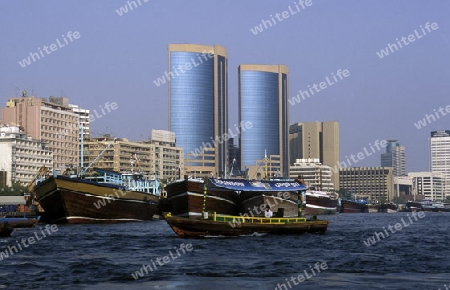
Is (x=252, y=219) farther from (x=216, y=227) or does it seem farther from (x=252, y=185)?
(x=252, y=185)

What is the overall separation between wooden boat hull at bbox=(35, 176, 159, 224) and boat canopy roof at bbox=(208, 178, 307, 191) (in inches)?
833

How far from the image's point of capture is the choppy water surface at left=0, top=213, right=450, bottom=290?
113 feet

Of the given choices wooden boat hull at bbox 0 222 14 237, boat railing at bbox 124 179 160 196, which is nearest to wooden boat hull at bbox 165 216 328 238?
wooden boat hull at bbox 0 222 14 237

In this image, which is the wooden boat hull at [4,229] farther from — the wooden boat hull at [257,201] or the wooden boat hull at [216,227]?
the wooden boat hull at [257,201]

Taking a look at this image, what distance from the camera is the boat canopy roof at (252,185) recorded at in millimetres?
71312

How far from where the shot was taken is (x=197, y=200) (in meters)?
89.2

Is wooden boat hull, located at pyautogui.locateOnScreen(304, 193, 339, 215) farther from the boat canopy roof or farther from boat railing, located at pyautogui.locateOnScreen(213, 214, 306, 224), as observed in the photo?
boat railing, located at pyautogui.locateOnScreen(213, 214, 306, 224)

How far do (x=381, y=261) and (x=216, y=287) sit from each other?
45.5 feet

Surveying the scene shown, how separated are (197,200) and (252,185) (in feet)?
55.5

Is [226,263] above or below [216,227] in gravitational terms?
below

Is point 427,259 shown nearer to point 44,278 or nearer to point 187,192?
point 44,278

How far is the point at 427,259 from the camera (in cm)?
4522

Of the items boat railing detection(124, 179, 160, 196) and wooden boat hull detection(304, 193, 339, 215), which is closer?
boat railing detection(124, 179, 160, 196)

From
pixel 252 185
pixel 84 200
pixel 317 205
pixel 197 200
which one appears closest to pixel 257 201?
pixel 197 200
